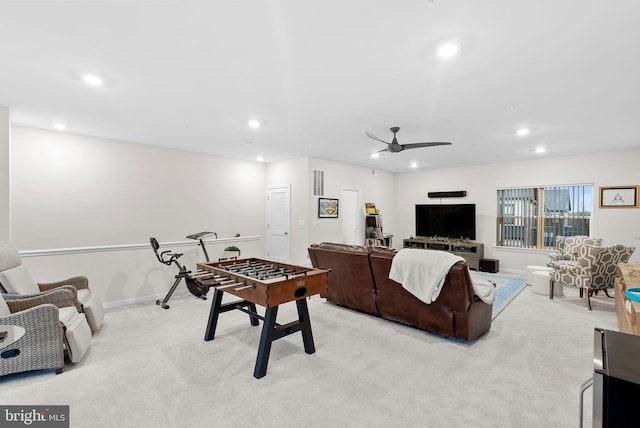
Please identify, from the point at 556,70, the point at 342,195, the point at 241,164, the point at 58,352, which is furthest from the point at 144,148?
the point at 556,70

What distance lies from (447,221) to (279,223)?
4.38m

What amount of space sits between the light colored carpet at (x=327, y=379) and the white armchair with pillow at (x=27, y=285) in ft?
0.84

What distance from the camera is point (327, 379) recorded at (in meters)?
2.41

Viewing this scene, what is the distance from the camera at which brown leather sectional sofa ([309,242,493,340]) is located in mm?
3000

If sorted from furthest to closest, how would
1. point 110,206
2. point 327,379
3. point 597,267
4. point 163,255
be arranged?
point 110,206
point 163,255
point 597,267
point 327,379

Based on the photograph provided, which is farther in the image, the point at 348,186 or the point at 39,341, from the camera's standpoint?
the point at 348,186

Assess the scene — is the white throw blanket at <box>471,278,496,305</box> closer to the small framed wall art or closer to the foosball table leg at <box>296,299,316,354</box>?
the foosball table leg at <box>296,299,316,354</box>

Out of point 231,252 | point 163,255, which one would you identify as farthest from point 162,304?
point 231,252

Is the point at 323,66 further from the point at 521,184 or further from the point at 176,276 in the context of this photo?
the point at 521,184

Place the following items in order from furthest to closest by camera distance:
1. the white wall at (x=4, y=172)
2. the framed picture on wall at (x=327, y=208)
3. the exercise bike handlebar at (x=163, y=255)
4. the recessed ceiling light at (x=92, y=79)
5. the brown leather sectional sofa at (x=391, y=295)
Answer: the framed picture on wall at (x=327, y=208) < the exercise bike handlebar at (x=163, y=255) < the white wall at (x=4, y=172) < the brown leather sectional sofa at (x=391, y=295) < the recessed ceiling light at (x=92, y=79)

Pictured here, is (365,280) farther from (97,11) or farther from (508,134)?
(97,11)

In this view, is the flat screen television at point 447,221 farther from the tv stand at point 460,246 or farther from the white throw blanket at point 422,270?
the white throw blanket at point 422,270

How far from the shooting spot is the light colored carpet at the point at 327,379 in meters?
1.99

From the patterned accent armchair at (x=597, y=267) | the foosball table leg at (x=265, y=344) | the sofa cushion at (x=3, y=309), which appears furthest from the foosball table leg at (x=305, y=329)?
the patterned accent armchair at (x=597, y=267)
